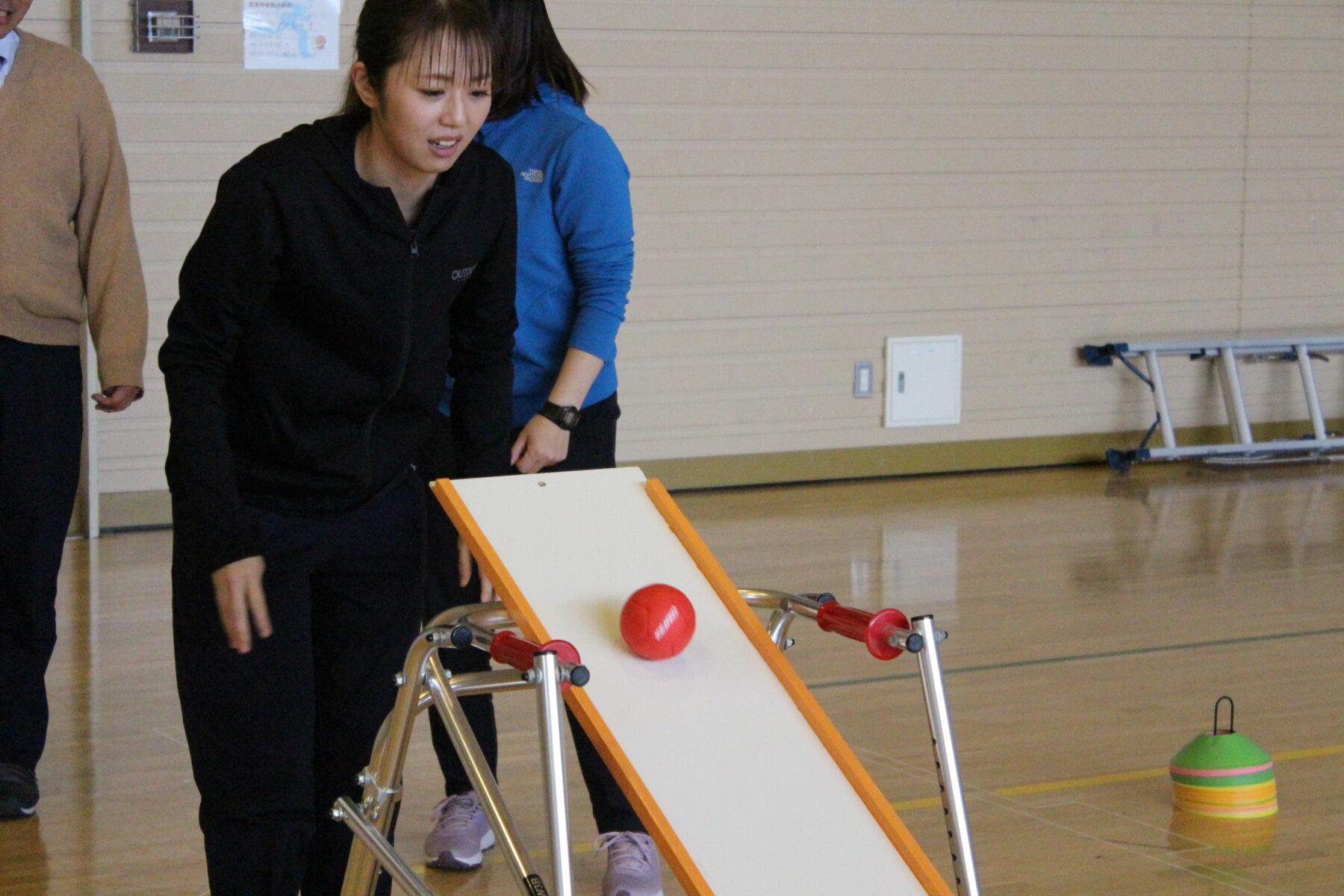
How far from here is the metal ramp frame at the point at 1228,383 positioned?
290 inches

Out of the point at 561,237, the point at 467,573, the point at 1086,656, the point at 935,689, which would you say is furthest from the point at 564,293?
the point at 1086,656

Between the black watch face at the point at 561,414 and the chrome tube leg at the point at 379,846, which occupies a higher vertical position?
the black watch face at the point at 561,414

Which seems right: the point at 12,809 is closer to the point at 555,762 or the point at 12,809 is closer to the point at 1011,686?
the point at 555,762

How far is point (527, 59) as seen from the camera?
2479 mm

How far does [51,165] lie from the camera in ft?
9.64

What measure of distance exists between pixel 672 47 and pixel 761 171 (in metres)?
0.63

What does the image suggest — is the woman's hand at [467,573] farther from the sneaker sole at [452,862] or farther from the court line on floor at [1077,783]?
the court line on floor at [1077,783]

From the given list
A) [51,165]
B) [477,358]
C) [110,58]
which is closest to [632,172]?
[110,58]

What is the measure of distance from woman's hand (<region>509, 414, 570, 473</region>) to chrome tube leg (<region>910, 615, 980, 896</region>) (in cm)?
85

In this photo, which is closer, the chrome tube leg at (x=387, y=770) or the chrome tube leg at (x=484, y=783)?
the chrome tube leg at (x=484, y=783)

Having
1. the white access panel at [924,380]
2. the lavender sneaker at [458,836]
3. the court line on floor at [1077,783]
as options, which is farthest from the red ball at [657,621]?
the white access panel at [924,380]

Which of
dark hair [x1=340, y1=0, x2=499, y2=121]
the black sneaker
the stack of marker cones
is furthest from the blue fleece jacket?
the stack of marker cones

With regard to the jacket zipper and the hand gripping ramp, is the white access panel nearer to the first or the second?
the hand gripping ramp

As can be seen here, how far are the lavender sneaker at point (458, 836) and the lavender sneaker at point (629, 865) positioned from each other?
9.9 inches
